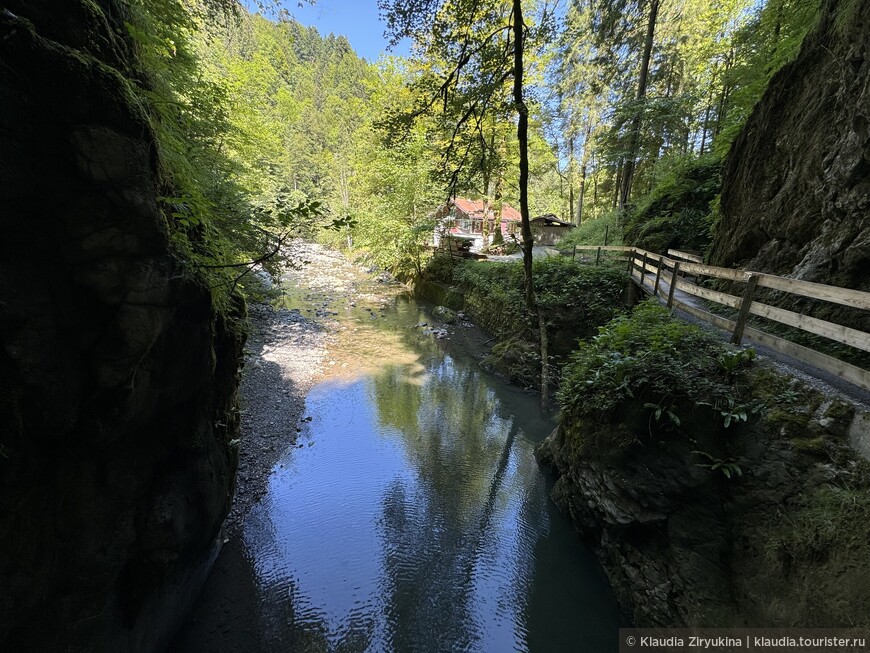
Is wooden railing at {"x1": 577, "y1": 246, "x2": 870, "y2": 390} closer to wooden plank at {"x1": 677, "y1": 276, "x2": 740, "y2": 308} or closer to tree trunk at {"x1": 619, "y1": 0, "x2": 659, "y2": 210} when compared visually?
wooden plank at {"x1": 677, "y1": 276, "x2": 740, "y2": 308}

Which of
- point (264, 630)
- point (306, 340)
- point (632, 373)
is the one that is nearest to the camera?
point (264, 630)

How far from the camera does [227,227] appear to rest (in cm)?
621

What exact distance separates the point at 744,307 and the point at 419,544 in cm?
590

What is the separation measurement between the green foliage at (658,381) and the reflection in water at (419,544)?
83.7 inches

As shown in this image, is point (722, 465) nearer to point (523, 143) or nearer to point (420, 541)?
point (420, 541)

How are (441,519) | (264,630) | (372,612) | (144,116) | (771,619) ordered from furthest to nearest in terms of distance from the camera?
(441,519) → (372,612) → (264,630) → (771,619) → (144,116)

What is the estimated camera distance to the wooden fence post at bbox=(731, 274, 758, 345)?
491cm

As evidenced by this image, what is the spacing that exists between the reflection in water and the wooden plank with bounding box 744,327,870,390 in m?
3.83

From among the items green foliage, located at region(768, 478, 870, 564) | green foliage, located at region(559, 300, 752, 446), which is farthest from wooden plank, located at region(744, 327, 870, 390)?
green foliage, located at region(768, 478, 870, 564)

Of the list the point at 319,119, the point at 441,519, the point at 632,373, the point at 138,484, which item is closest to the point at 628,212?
the point at 632,373

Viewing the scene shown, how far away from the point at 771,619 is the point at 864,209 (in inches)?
205

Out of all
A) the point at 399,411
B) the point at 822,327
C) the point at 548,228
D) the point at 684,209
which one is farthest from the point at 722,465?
the point at 548,228

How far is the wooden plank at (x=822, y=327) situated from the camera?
3.42 metres

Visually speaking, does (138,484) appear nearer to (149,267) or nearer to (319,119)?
(149,267)
